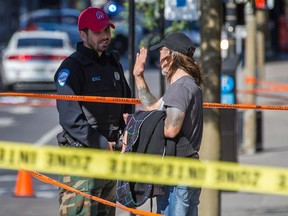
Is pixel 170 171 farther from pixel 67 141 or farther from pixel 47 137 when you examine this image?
pixel 47 137

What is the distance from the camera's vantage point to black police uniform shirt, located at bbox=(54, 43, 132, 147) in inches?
292

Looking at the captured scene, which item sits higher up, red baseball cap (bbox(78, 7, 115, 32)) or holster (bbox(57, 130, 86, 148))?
red baseball cap (bbox(78, 7, 115, 32))

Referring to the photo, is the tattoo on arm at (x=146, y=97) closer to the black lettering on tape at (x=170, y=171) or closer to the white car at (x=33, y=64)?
the black lettering on tape at (x=170, y=171)

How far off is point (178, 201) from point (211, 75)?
2.70m

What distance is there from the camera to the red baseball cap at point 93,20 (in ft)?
25.1

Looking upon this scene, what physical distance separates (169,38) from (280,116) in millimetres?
16311

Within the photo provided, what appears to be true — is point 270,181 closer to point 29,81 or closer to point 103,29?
point 103,29

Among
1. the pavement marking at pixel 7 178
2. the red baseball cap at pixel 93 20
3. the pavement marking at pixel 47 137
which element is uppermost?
the red baseball cap at pixel 93 20

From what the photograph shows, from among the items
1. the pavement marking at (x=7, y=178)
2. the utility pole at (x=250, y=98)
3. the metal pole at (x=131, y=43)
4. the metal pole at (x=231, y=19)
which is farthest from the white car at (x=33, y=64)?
the metal pole at (x=131, y=43)

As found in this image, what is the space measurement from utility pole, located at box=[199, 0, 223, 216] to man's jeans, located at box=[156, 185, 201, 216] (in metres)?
2.35

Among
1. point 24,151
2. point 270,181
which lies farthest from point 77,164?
point 270,181

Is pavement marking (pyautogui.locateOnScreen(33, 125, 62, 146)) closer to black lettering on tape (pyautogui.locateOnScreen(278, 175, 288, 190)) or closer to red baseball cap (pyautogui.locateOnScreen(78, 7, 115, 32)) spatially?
red baseball cap (pyautogui.locateOnScreen(78, 7, 115, 32))

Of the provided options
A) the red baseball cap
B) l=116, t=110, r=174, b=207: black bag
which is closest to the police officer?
the red baseball cap

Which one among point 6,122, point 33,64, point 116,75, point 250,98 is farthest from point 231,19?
point 116,75
